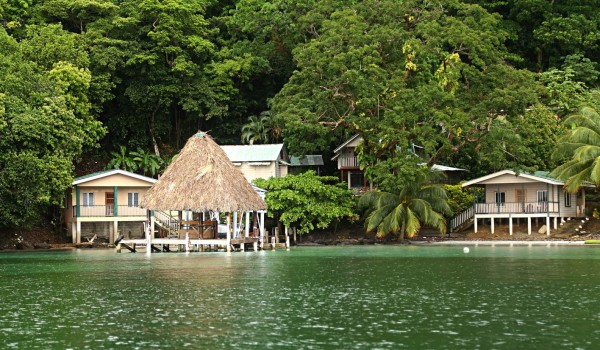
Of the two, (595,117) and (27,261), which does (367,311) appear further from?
(595,117)

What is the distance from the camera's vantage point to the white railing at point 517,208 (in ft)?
182

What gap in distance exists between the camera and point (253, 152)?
60750mm

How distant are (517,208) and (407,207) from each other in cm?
726

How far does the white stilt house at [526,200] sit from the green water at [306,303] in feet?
43.2

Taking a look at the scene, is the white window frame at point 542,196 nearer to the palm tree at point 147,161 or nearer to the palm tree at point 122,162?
the palm tree at point 147,161

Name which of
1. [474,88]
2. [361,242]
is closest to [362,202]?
[361,242]

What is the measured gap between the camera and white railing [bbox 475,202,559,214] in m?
55.5

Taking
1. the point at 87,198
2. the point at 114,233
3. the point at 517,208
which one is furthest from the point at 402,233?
the point at 87,198

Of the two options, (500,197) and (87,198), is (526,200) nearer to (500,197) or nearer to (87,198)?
(500,197)

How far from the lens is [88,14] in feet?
206

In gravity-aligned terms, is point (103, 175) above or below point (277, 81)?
below

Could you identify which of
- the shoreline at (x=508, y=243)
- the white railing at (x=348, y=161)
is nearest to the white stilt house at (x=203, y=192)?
the shoreline at (x=508, y=243)

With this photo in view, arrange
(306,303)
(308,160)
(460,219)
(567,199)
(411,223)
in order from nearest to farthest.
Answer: (306,303) → (411,223) → (567,199) → (460,219) → (308,160)

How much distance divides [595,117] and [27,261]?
1258 inches
